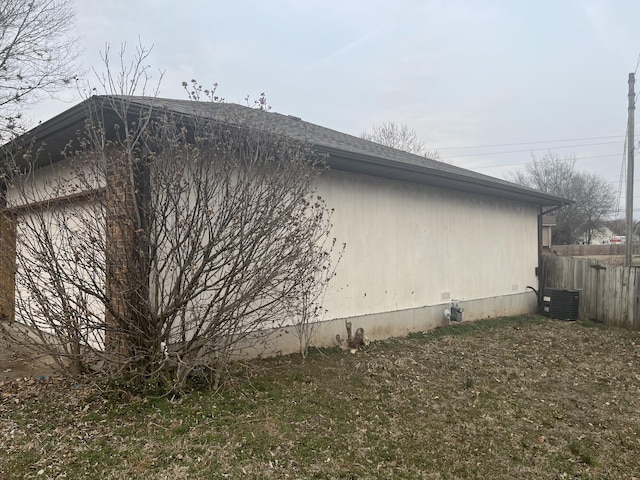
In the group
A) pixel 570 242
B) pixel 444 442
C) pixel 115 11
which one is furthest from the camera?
pixel 570 242

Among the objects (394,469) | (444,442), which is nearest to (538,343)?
(444,442)

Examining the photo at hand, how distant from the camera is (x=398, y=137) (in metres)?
33.2

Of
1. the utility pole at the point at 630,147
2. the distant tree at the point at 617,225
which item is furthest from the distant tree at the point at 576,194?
the utility pole at the point at 630,147

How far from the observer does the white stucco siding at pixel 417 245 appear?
7445mm

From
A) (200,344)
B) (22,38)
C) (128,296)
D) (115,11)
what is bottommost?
(200,344)

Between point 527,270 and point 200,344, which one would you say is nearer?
point 200,344

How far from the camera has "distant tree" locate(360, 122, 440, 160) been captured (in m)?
32.8

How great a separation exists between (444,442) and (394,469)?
0.69 meters

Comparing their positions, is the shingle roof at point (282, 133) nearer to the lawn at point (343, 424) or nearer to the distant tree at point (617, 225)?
the lawn at point (343, 424)

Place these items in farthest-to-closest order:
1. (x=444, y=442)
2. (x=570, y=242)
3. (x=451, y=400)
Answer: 1. (x=570, y=242)
2. (x=451, y=400)
3. (x=444, y=442)

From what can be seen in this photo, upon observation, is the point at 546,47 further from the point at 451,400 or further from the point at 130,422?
the point at 130,422

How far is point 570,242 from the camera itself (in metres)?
39.3

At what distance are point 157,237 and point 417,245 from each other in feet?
18.0

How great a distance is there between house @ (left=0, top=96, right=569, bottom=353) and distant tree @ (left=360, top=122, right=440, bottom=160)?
864 inches
